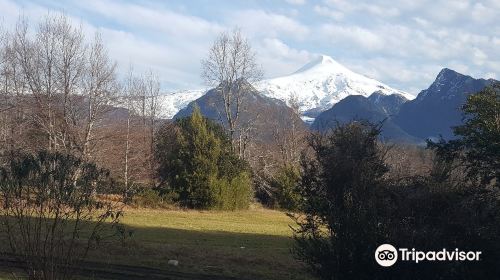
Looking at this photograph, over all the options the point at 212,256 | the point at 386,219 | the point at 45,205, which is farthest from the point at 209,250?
the point at 45,205

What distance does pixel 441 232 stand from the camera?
9.89 metres

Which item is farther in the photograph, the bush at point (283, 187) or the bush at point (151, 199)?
the bush at point (283, 187)

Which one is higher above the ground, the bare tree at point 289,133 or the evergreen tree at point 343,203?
the bare tree at point 289,133

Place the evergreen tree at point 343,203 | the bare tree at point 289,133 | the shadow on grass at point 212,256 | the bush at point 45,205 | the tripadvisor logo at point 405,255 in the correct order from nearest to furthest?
the bush at point 45,205 < the tripadvisor logo at point 405,255 < the evergreen tree at point 343,203 < the shadow on grass at point 212,256 < the bare tree at point 289,133

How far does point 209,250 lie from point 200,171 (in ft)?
72.7

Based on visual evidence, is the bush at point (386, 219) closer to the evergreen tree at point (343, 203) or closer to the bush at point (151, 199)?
the evergreen tree at point (343, 203)

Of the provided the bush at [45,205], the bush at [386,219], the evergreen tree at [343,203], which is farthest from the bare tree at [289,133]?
the bush at [45,205]

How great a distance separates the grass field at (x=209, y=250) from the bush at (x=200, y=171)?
1041 centimetres

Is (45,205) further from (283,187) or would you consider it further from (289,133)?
(289,133)

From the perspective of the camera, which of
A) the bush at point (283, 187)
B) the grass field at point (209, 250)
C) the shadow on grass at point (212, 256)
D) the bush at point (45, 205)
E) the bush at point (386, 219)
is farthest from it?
the bush at point (283, 187)

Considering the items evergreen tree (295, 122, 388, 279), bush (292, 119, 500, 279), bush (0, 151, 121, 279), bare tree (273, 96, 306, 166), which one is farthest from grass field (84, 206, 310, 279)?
bare tree (273, 96, 306, 166)

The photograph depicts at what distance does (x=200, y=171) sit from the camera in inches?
1610

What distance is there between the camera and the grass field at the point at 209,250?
1642 centimetres

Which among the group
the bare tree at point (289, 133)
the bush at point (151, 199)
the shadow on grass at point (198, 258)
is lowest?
the shadow on grass at point (198, 258)
